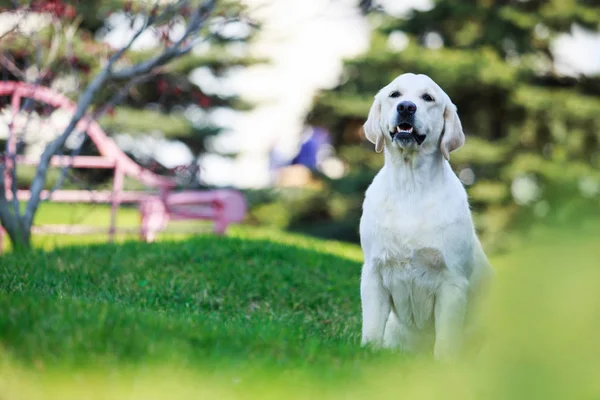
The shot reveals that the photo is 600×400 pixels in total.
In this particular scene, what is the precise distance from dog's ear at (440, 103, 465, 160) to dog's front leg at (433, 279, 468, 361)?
2.26 feet

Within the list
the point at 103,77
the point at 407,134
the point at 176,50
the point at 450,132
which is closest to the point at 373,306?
the point at 407,134

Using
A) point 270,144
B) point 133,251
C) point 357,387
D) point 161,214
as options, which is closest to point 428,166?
point 357,387

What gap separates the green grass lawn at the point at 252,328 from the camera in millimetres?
1321

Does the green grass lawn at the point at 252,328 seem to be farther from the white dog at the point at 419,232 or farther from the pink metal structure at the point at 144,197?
the pink metal structure at the point at 144,197

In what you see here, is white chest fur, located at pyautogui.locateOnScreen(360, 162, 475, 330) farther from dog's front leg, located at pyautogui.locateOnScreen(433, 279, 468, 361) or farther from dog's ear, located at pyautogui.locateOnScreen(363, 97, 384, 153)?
dog's ear, located at pyautogui.locateOnScreen(363, 97, 384, 153)

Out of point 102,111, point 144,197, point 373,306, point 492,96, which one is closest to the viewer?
point 373,306

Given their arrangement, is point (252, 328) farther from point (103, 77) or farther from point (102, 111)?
point (102, 111)

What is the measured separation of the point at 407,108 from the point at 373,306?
103 cm

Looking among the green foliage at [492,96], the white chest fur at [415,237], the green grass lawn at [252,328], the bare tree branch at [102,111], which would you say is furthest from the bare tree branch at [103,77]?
the green foliage at [492,96]

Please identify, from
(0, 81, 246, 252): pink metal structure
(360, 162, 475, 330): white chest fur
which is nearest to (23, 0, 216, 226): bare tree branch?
(0, 81, 246, 252): pink metal structure

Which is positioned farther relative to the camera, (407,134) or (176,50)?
(176,50)

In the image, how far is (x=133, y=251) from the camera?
19.9ft

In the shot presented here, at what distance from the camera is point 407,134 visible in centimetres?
383

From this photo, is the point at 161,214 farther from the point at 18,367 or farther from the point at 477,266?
the point at 18,367
